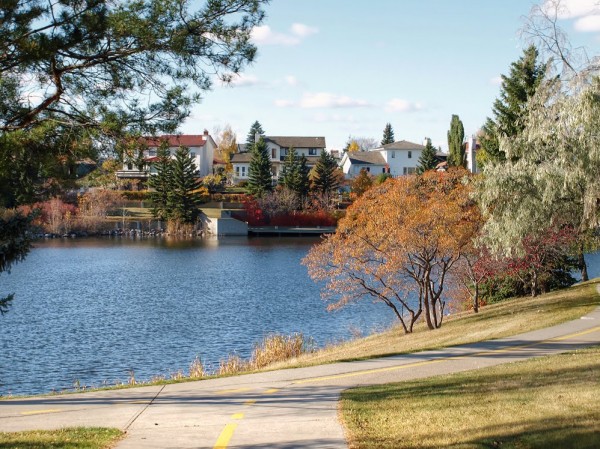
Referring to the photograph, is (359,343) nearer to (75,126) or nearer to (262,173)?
(75,126)

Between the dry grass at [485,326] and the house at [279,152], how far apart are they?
94.6m

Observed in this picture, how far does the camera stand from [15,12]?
1146 centimetres

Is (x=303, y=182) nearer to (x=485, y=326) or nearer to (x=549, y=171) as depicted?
(x=485, y=326)

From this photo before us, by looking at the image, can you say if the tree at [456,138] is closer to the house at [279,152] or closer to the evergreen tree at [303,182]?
the evergreen tree at [303,182]

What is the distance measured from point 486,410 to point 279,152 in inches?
4782

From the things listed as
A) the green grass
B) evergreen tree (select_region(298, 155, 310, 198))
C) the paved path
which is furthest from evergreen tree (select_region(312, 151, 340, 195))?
the green grass

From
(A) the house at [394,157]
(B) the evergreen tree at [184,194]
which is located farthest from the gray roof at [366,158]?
(B) the evergreen tree at [184,194]

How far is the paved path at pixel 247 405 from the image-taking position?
33.8 ft

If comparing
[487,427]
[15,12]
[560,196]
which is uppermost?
[15,12]

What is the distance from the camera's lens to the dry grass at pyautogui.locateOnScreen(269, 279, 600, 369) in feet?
73.5

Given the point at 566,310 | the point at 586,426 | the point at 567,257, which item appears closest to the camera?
the point at 586,426

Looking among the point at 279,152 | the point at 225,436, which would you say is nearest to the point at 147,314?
the point at 225,436

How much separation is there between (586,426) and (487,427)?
1.29m

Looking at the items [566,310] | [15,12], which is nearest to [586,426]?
[15,12]
